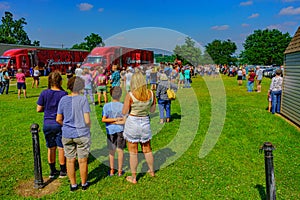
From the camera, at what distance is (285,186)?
4941 mm

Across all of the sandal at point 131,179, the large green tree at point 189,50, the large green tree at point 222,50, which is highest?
the large green tree at point 222,50

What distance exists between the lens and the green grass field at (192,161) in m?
4.71

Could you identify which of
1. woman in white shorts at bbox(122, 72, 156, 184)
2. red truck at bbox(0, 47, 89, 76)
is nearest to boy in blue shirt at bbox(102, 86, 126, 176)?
woman in white shorts at bbox(122, 72, 156, 184)

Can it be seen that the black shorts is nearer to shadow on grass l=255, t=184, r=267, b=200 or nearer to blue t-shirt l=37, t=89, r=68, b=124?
blue t-shirt l=37, t=89, r=68, b=124

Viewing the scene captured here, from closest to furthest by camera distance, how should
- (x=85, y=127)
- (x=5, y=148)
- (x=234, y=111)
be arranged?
(x=85, y=127) → (x=5, y=148) → (x=234, y=111)

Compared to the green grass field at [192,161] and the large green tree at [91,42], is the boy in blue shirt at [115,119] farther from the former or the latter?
the large green tree at [91,42]

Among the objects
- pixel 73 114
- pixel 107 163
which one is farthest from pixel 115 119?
pixel 107 163

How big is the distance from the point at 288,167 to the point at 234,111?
5239mm

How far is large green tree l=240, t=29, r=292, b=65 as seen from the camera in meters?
80.0

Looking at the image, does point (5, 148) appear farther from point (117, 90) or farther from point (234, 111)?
point (234, 111)

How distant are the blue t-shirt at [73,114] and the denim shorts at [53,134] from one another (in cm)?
46

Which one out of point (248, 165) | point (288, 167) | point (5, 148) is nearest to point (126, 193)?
point (248, 165)

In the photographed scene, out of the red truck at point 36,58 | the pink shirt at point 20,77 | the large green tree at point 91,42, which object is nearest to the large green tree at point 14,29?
the large green tree at point 91,42

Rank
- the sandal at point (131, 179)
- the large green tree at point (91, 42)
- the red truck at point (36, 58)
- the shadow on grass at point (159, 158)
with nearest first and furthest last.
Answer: the sandal at point (131, 179)
the shadow on grass at point (159, 158)
the red truck at point (36, 58)
the large green tree at point (91, 42)
